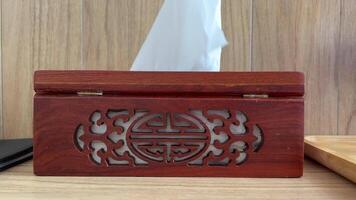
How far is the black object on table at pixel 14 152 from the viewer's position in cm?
57

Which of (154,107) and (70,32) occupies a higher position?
(70,32)

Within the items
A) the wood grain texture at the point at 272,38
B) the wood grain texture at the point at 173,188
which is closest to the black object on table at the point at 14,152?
the wood grain texture at the point at 173,188

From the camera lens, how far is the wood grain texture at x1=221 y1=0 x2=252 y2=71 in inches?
32.7

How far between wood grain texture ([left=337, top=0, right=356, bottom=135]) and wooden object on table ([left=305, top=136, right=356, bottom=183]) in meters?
0.08

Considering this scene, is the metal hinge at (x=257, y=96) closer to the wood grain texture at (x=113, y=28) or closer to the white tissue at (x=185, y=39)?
the white tissue at (x=185, y=39)

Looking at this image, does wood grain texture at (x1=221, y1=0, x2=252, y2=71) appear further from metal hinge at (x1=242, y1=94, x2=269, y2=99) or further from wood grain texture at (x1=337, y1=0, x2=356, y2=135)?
metal hinge at (x1=242, y1=94, x2=269, y2=99)

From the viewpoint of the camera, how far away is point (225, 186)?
1.57ft

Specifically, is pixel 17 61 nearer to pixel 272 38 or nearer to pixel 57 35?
pixel 57 35

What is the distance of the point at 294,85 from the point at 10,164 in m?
0.39

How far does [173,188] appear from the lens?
47 cm

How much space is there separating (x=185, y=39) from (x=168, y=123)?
0.43 feet

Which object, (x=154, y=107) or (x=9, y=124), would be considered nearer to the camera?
(x=154, y=107)

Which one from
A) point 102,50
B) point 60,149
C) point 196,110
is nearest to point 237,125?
point 196,110

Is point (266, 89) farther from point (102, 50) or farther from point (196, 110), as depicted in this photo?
point (102, 50)
